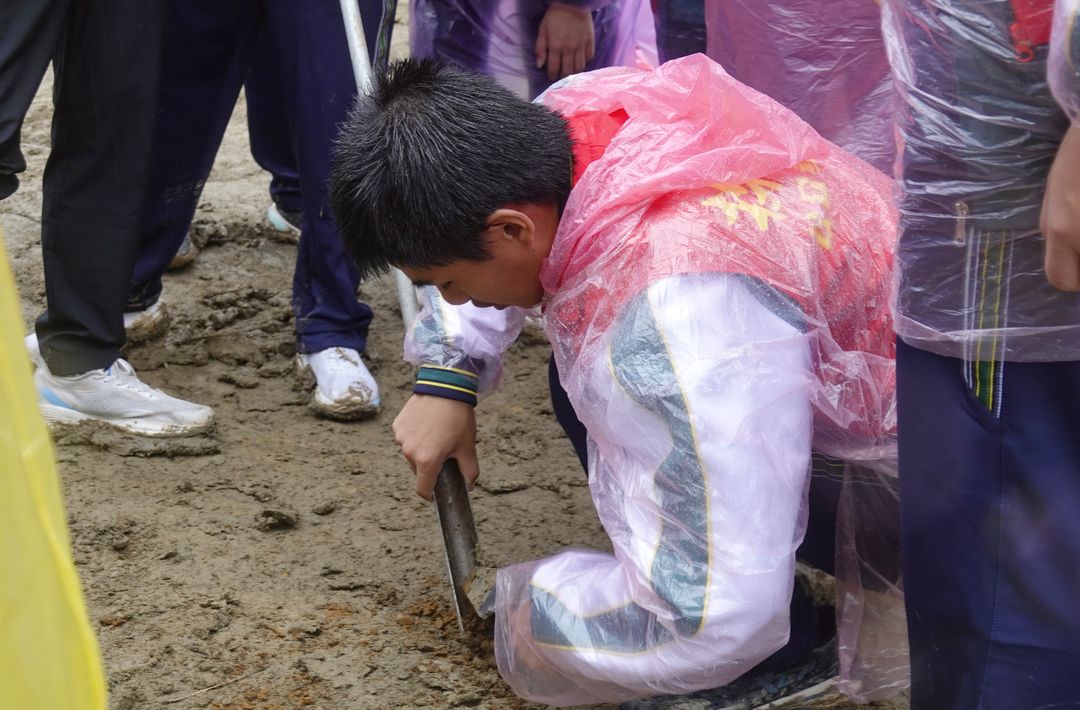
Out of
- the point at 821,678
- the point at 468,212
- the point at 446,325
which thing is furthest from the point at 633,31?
the point at 821,678

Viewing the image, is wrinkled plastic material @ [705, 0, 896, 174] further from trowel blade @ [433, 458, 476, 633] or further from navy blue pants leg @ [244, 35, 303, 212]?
navy blue pants leg @ [244, 35, 303, 212]

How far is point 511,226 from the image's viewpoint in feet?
4.09

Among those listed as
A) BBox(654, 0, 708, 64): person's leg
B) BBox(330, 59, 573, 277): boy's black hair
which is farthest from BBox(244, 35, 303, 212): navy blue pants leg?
BBox(330, 59, 573, 277): boy's black hair

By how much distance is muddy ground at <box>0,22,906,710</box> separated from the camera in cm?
163

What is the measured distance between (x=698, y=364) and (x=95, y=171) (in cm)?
146

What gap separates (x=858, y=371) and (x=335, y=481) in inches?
51.4

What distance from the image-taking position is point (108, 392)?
2.18 m

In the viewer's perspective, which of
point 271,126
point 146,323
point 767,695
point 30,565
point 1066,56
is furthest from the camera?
point 271,126

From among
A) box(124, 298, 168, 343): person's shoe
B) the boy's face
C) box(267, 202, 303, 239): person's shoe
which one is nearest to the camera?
the boy's face

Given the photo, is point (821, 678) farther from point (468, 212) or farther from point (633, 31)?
point (633, 31)

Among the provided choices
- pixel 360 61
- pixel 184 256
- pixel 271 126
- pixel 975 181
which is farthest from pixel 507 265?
pixel 184 256

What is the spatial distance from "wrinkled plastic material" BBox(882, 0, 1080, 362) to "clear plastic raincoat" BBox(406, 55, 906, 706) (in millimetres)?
174

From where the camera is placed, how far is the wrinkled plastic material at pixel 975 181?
95cm

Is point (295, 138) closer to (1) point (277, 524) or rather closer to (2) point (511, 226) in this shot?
(1) point (277, 524)
